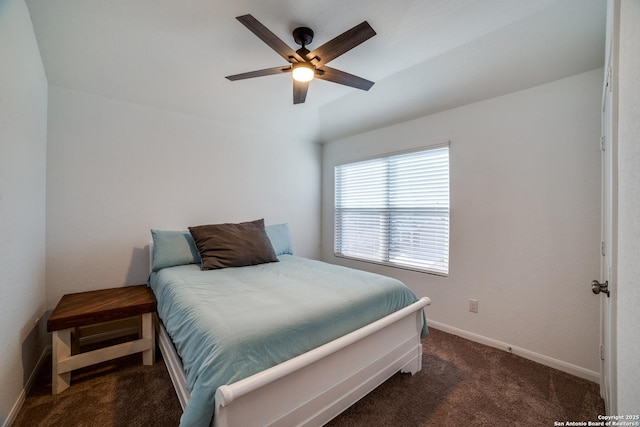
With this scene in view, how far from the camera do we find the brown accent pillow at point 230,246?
2.41 meters

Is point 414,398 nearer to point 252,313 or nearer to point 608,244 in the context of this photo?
point 252,313

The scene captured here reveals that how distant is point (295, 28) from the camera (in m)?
1.82

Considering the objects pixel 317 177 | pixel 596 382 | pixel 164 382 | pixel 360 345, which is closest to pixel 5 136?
pixel 164 382

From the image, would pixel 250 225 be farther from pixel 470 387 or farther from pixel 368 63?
pixel 470 387

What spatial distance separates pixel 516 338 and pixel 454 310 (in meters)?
0.51

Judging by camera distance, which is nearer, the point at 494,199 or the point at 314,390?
the point at 314,390

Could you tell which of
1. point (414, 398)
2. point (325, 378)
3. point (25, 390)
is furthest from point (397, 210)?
point (25, 390)

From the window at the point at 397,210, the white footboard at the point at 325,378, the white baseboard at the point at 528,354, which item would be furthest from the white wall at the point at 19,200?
the white baseboard at the point at 528,354

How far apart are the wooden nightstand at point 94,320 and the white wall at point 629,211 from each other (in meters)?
2.52

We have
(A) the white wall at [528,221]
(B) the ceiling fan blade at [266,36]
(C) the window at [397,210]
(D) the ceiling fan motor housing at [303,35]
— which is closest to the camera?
(B) the ceiling fan blade at [266,36]

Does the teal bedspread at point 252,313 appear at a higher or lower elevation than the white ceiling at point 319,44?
lower

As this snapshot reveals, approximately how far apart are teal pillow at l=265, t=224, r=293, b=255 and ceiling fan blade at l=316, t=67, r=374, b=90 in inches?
71.1

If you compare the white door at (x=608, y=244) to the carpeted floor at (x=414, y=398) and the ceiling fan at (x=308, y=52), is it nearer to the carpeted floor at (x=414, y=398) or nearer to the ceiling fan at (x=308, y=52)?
the carpeted floor at (x=414, y=398)

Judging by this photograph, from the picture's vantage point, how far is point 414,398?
5.54 ft
